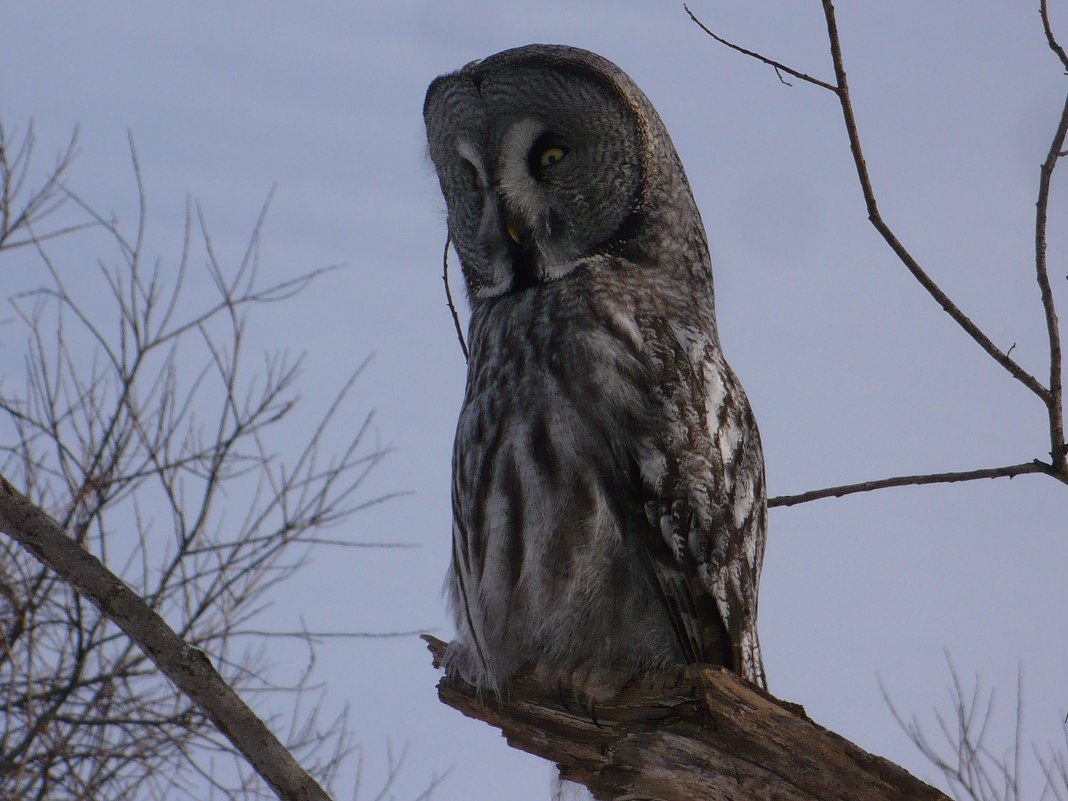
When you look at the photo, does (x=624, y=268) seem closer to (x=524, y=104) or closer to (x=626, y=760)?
(x=524, y=104)

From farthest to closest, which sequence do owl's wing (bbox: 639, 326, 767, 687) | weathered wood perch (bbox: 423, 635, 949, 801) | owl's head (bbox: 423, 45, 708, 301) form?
owl's head (bbox: 423, 45, 708, 301) → owl's wing (bbox: 639, 326, 767, 687) → weathered wood perch (bbox: 423, 635, 949, 801)

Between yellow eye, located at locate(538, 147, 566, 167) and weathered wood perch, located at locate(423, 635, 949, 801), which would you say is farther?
yellow eye, located at locate(538, 147, 566, 167)

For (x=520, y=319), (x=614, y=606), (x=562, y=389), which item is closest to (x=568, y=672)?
(x=614, y=606)

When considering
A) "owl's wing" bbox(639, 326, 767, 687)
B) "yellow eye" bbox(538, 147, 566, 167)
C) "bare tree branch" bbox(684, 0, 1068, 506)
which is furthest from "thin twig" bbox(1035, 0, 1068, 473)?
"yellow eye" bbox(538, 147, 566, 167)

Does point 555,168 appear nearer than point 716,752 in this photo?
No

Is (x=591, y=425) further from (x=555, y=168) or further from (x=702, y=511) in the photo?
(x=555, y=168)

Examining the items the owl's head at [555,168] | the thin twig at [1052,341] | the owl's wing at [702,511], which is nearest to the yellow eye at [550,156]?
the owl's head at [555,168]

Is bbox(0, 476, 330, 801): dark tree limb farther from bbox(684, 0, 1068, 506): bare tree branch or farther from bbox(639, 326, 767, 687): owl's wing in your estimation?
bbox(684, 0, 1068, 506): bare tree branch

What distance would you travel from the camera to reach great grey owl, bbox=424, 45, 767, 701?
2768 mm

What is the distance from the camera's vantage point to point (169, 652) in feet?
8.20

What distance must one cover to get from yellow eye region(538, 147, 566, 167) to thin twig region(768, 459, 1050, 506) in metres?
1.16

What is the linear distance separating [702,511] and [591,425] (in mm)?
331

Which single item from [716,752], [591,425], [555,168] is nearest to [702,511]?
[591,425]

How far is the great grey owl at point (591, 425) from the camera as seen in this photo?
2.77m
